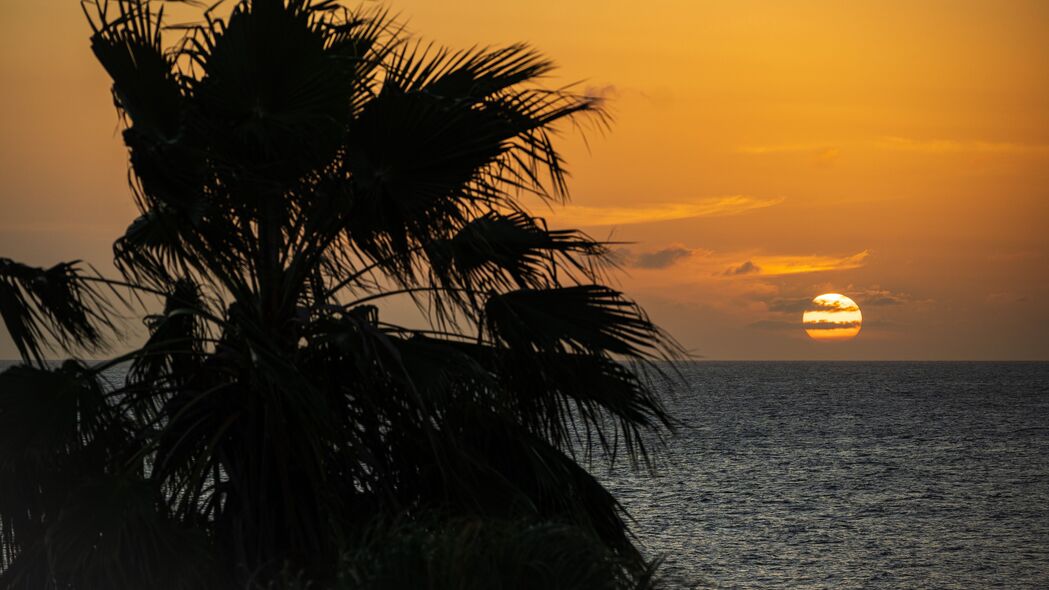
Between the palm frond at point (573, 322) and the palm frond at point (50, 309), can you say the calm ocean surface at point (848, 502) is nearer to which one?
the palm frond at point (573, 322)

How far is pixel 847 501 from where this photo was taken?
47.2 metres

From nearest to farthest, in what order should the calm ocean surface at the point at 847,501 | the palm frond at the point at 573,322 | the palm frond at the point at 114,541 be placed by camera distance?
the palm frond at the point at 114,541 → the palm frond at the point at 573,322 → the calm ocean surface at the point at 847,501

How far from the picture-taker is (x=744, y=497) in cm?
4709

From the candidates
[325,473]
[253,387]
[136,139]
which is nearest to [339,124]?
[136,139]

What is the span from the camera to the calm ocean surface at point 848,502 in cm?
3219

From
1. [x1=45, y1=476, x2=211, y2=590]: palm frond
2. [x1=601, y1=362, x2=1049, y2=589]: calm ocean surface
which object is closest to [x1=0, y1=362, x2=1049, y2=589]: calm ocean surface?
[x1=601, y1=362, x2=1049, y2=589]: calm ocean surface

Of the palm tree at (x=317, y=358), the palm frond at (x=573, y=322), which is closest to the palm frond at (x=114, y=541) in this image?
the palm tree at (x=317, y=358)

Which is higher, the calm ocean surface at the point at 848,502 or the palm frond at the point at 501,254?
the palm frond at the point at 501,254

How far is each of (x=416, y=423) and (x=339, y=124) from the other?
231 centimetres

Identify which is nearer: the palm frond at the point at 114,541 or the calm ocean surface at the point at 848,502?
the palm frond at the point at 114,541

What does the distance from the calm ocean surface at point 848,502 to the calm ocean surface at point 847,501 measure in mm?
77

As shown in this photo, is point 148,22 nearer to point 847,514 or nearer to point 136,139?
point 136,139

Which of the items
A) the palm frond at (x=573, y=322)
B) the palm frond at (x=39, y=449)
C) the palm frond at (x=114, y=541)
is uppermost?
the palm frond at (x=573, y=322)

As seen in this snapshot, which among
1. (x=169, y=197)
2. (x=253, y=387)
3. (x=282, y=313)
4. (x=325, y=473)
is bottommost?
(x=325, y=473)
